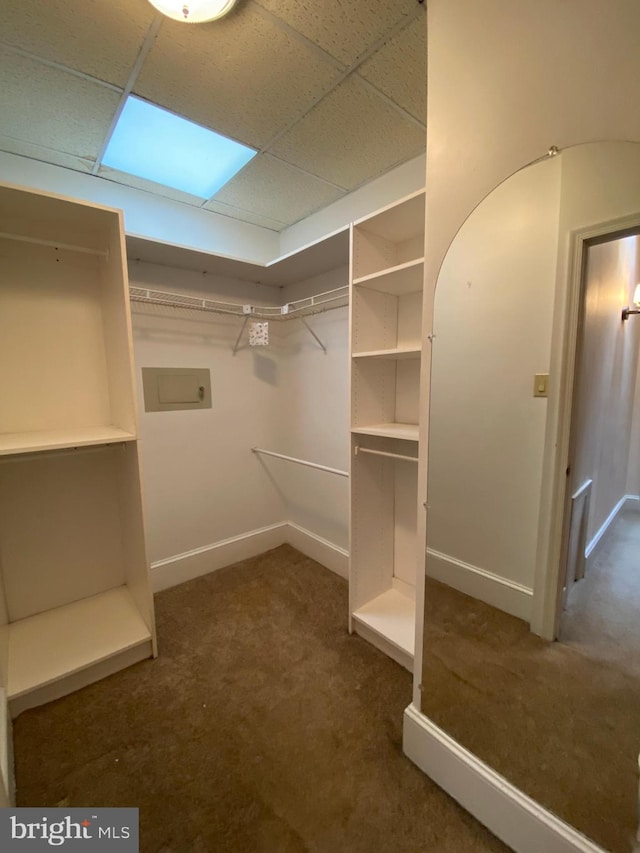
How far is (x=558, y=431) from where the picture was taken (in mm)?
1002

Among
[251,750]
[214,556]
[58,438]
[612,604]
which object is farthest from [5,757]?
[612,604]

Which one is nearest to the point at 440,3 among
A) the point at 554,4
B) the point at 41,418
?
the point at 554,4

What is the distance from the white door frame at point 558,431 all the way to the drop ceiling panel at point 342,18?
95cm

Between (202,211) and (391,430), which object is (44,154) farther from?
(391,430)

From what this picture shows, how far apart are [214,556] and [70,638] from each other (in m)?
1.01

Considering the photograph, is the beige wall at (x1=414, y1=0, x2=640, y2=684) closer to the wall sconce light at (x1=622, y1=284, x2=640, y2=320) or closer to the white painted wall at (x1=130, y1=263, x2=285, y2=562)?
the wall sconce light at (x1=622, y1=284, x2=640, y2=320)

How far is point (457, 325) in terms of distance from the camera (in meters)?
1.15

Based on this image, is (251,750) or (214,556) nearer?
(251,750)

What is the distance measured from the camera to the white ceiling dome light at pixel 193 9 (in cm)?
103

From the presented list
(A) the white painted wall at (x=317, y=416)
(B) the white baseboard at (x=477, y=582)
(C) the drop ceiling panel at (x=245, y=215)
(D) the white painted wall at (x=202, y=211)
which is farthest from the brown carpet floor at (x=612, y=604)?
(C) the drop ceiling panel at (x=245, y=215)

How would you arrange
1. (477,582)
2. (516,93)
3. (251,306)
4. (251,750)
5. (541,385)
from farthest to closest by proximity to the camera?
(251,306)
(251,750)
(477,582)
(541,385)
(516,93)

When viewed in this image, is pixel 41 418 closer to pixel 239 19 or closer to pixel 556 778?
pixel 239 19

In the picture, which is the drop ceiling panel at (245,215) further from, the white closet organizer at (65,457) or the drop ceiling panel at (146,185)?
the white closet organizer at (65,457)

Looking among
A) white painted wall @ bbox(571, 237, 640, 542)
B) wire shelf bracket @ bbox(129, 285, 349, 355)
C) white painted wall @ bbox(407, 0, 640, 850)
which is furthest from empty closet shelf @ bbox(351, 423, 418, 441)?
wire shelf bracket @ bbox(129, 285, 349, 355)
